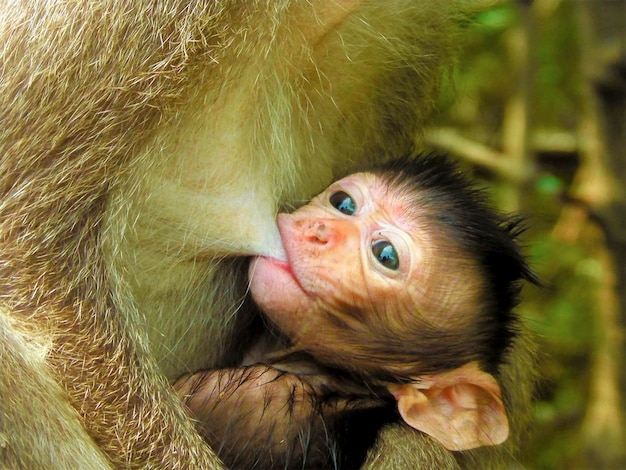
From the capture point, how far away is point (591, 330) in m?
5.84

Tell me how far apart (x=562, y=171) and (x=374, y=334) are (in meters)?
4.67

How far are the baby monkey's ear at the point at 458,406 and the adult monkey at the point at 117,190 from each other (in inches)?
2.7

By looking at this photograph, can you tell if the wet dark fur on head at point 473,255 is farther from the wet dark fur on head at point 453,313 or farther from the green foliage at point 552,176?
the green foliage at point 552,176

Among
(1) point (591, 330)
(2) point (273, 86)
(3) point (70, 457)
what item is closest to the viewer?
(3) point (70, 457)

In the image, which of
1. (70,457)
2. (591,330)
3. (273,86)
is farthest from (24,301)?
(591,330)

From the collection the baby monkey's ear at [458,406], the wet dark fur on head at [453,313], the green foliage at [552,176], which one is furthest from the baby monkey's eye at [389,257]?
→ the green foliage at [552,176]

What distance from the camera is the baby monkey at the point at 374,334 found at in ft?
8.30

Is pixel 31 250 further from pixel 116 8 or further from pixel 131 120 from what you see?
pixel 116 8

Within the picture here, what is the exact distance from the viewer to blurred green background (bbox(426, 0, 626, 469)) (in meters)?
3.98

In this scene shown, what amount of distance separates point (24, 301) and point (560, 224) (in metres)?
4.37

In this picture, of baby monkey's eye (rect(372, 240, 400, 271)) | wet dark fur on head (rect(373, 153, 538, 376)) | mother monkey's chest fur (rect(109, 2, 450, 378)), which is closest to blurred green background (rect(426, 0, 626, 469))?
mother monkey's chest fur (rect(109, 2, 450, 378))

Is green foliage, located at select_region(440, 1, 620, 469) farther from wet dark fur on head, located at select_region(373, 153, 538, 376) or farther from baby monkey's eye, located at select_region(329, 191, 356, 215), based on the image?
baby monkey's eye, located at select_region(329, 191, 356, 215)

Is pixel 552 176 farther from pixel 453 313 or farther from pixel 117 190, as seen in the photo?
pixel 117 190

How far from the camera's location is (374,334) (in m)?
2.57
